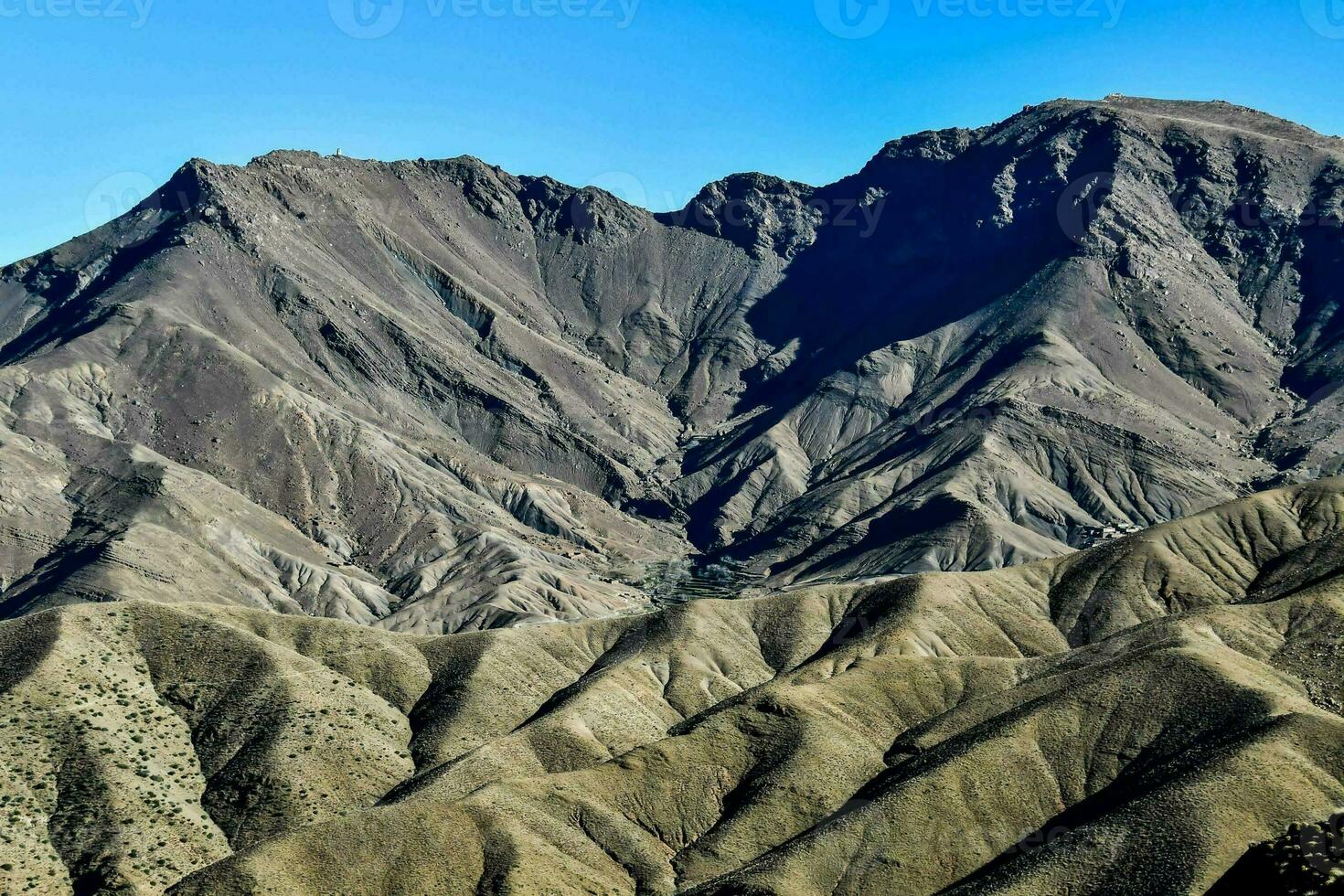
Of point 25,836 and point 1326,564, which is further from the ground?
point 1326,564

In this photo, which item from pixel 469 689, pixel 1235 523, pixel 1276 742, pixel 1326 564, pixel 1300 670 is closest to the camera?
pixel 1276 742

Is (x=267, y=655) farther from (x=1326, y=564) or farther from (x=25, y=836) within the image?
(x=1326, y=564)

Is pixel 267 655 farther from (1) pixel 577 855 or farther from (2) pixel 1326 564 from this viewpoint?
(2) pixel 1326 564

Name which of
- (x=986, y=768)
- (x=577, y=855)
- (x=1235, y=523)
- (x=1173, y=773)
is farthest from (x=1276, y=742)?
(x=1235, y=523)

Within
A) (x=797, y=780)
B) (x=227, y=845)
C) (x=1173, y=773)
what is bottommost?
(x=227, y=845)

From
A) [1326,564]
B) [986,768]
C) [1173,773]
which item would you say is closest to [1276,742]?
[1173,773]

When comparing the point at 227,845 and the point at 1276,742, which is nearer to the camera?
the point at 1276,742

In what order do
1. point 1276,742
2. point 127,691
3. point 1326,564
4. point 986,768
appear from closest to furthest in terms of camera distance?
point 1276,742, point 986,768, point 127,691, point 1326,564
